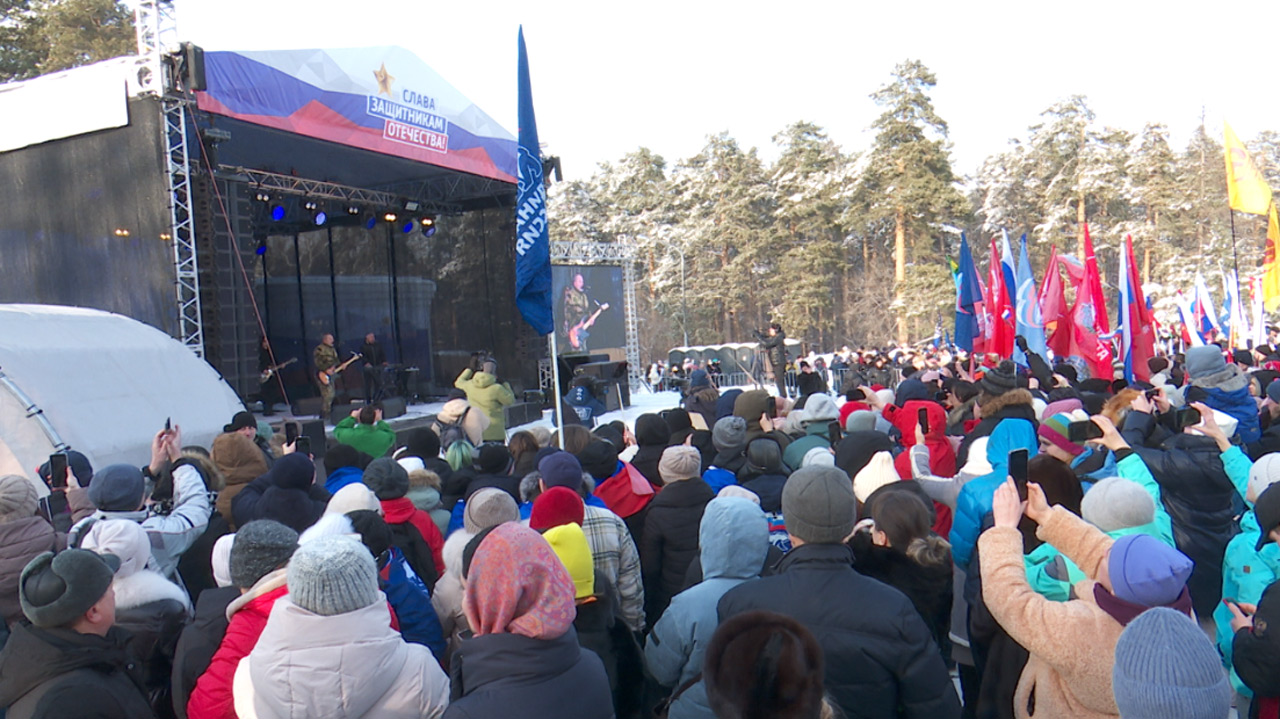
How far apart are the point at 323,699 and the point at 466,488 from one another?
2.44 meters

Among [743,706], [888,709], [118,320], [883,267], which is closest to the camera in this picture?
[743,706]

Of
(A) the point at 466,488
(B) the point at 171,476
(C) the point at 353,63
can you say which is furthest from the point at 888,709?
(C) the point at 353,63

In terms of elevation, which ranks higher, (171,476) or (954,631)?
(171,476)

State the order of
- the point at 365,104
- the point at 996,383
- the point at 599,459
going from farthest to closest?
1. the point at 365,104
2. the point at 996,383
3. the point at 599,459

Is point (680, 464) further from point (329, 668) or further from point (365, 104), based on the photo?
point (365, 104)

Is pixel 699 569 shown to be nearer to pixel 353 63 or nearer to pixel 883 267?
pixel 353 63

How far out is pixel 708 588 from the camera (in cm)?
257

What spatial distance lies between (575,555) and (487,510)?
49 centimetres

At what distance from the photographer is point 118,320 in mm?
8680

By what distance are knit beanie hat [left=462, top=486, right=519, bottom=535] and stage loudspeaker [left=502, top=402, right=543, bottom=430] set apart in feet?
34.1

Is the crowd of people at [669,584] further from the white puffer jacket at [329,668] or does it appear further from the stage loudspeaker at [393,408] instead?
the stage loudspeaker at [393,408]

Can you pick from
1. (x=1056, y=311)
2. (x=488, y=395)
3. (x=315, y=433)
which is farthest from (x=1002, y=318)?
(x=315, y=433)

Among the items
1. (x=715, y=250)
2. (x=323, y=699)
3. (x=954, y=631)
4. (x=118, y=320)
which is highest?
(x=715, y=250)

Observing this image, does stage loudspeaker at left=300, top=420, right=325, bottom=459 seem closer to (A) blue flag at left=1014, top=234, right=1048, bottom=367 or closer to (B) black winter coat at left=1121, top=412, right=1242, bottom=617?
(A) blue flag at left=1014, top=234, right=1048, bottom=367
